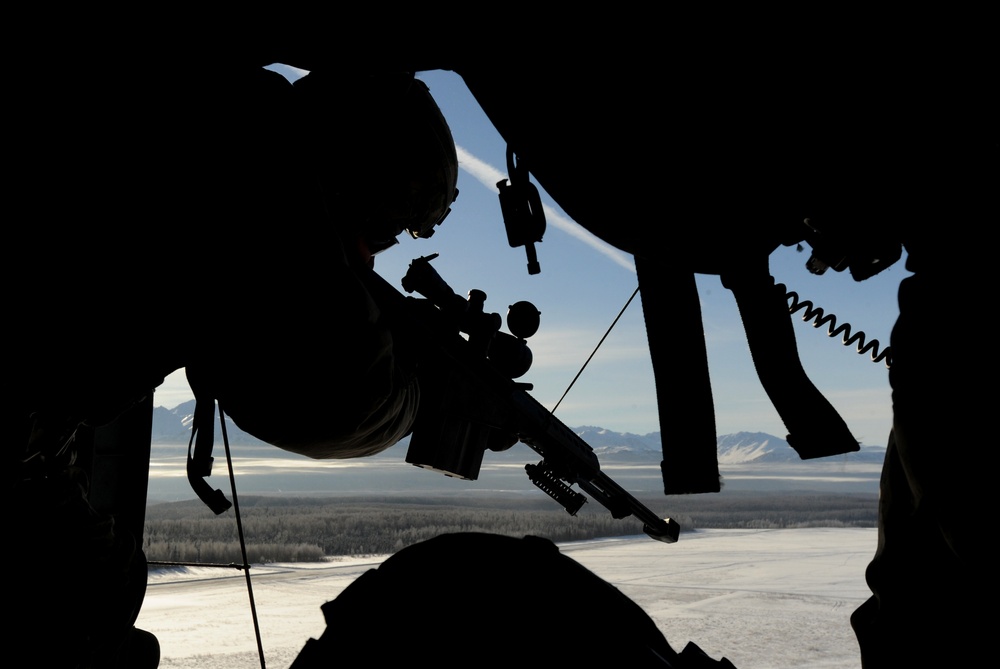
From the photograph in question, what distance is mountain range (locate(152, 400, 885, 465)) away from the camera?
6450cm

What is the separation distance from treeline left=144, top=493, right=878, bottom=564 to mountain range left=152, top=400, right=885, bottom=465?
129 ft

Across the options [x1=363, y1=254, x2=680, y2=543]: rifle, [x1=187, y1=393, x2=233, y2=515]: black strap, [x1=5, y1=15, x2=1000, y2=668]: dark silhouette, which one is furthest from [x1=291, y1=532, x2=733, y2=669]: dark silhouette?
[x1=363, y1=254, x2=680, y2=543]: rifle

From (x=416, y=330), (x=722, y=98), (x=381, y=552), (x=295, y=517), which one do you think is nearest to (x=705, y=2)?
(x=722, y=98)

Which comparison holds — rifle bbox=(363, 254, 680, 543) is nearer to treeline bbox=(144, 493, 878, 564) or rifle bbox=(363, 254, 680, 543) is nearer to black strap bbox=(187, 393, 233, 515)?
black strap bbox=(187, 393, 233, 515)

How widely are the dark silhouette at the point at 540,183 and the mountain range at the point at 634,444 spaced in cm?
5849

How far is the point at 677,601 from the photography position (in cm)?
891

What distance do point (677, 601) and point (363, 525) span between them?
7423 mm

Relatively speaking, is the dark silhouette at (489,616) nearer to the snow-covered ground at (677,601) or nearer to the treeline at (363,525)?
the snow-covered ground at (677,601)

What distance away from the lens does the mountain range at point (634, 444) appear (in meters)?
64.5

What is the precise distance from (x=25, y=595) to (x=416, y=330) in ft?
4.84

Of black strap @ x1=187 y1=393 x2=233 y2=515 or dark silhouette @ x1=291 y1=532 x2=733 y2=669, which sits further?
black strap @ x1=187 y1=393 x2=233 y2=515

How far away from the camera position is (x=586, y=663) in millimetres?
1117

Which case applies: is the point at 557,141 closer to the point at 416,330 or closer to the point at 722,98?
the point at 722,98

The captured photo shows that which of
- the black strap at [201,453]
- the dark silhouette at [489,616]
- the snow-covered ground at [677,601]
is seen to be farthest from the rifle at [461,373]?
the snow-covered ground at [677,601]
